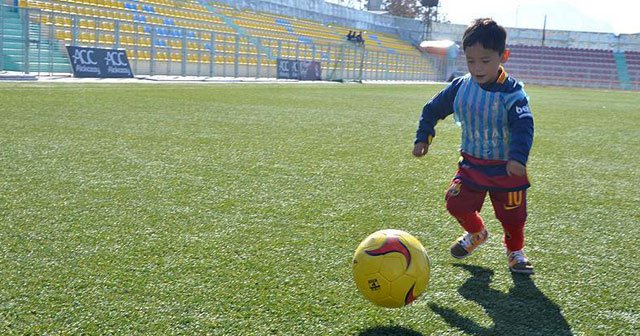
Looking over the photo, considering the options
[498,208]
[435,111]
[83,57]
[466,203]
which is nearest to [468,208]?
[466,203]

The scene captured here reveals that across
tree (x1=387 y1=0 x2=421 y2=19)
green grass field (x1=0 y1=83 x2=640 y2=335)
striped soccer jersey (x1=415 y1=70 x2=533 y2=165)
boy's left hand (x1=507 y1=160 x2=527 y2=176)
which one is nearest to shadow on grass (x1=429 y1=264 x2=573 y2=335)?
green grass field (x1=0 y1=83 x2=640 y2=335)

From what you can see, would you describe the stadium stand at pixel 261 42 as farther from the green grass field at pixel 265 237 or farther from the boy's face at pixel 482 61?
the boy's face at pixel 482 61

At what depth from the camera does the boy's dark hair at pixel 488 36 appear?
9.85 feet

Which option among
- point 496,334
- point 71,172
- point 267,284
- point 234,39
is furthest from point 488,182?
point 234,39

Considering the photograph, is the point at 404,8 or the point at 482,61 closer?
the point at 482,61

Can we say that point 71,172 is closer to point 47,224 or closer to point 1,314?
point 47,224

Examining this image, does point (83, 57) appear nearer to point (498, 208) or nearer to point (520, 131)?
point (498, 208)

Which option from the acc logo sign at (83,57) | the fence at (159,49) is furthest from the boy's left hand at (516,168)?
the acc logo sign at (83,57)

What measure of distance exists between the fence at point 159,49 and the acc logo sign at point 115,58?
3.58 feet

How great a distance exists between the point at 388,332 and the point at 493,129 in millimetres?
1355

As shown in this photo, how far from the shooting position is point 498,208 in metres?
3.20

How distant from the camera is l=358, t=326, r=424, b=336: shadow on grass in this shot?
2213 millimetres

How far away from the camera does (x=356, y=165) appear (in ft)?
19.4

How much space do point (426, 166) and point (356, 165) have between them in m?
0.74
